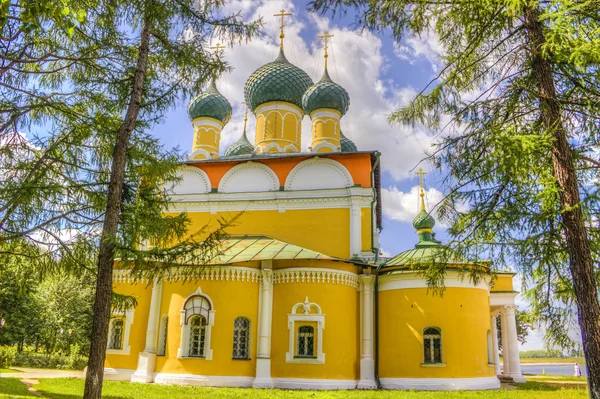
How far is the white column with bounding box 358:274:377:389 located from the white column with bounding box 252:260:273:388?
232 centimetres

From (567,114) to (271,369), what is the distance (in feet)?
28.0

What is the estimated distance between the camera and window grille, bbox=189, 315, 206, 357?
37.5 feet

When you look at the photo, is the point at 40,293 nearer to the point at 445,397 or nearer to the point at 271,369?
the point at 271,369

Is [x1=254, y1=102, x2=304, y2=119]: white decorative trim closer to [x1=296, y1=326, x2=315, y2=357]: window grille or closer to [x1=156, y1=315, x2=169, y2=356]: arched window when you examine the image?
[x1=156, y1=315, x2=169, y2=356]: arched window

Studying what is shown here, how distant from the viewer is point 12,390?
9.09 m

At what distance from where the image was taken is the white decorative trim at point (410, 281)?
12.1 m

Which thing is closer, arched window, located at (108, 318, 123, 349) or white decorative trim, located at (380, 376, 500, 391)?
white decorative trim, located at (380, 376, 500, 391)

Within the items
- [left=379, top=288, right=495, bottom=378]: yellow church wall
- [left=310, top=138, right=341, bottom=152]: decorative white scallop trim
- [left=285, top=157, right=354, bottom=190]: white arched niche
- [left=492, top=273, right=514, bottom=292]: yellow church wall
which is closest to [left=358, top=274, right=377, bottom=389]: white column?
[left=379, top=288, right=495, bottom=378]: yellow church wall

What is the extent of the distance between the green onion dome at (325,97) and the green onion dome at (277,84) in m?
0.32

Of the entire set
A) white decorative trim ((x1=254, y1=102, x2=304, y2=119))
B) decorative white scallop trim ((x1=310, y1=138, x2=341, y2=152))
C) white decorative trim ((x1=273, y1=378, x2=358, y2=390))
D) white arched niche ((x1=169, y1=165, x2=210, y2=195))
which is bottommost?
white decorative trim ((x1=273, y1=378, x2=358, y2=390))

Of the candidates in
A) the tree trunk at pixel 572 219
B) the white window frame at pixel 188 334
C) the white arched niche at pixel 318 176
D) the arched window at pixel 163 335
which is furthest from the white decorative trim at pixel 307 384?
the tree trunk at pixel 572 219

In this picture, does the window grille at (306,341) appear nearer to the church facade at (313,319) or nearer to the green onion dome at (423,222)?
the church facade at (313,319)

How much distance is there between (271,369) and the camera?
11422mm

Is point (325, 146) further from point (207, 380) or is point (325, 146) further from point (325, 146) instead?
point (207, 380)
